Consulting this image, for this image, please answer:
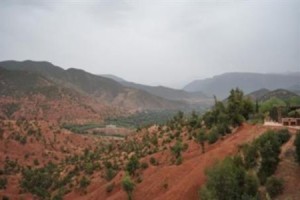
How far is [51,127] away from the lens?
104m

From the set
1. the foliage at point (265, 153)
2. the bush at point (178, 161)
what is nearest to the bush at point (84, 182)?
the bush at point (178, 161)

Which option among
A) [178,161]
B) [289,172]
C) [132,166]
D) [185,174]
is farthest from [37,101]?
[289,172]

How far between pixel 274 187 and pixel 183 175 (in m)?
16.1

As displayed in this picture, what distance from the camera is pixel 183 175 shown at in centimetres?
4266

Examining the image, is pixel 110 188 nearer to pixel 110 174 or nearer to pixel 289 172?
pixel 110 174

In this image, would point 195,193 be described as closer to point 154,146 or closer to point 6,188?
point 154,146

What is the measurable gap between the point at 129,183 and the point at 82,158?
32.9 metres

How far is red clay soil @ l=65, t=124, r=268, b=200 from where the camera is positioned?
3794 centimetres

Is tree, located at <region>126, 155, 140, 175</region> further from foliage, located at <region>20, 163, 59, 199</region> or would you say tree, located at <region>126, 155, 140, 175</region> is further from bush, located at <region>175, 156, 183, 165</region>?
foliage, located at <region>20, 163, 59, 199</region>

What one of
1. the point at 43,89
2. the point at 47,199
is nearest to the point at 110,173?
the point at 47,199

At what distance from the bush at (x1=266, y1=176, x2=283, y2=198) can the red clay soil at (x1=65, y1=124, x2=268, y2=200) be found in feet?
30.0

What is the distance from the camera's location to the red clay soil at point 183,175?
3794 centimetres

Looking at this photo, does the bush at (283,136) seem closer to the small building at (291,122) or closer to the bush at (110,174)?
the small building at (291,122)

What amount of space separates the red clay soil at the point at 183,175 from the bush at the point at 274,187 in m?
9.13
